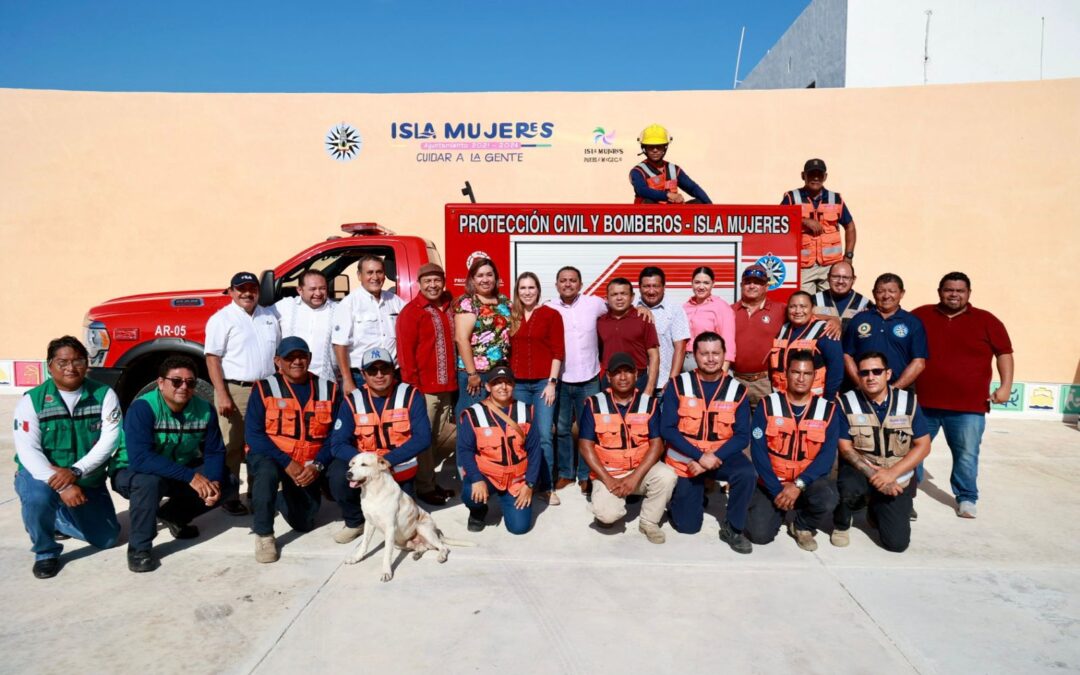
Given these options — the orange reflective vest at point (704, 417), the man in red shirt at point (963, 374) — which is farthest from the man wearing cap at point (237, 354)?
the man in red shirt at point (963, 374)

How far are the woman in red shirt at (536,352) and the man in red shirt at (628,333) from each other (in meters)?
0.37

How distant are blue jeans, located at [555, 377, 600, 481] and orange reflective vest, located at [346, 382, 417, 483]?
1.25 m


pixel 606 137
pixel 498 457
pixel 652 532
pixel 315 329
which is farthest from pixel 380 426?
pixel 606 137

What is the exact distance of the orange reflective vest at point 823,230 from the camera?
19.5ft

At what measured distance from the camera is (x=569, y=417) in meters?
4.98

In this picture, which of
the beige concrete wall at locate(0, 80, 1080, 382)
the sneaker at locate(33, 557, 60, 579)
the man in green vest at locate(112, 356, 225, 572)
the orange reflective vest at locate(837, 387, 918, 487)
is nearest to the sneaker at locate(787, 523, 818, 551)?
the orange reflective vest at locate(837, 387, 918, 487)

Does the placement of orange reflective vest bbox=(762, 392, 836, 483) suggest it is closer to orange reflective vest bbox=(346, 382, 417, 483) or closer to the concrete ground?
the concrete ground

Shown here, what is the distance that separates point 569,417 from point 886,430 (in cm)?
220

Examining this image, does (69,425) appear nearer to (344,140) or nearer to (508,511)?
(508,511)

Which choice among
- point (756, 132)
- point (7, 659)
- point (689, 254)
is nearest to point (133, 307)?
point (7, 659)

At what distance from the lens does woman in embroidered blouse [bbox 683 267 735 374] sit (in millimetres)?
4859

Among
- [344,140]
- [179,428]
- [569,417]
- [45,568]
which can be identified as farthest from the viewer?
[344,140]

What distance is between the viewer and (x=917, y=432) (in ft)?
13.5

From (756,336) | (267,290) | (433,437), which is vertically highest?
(267,290)
